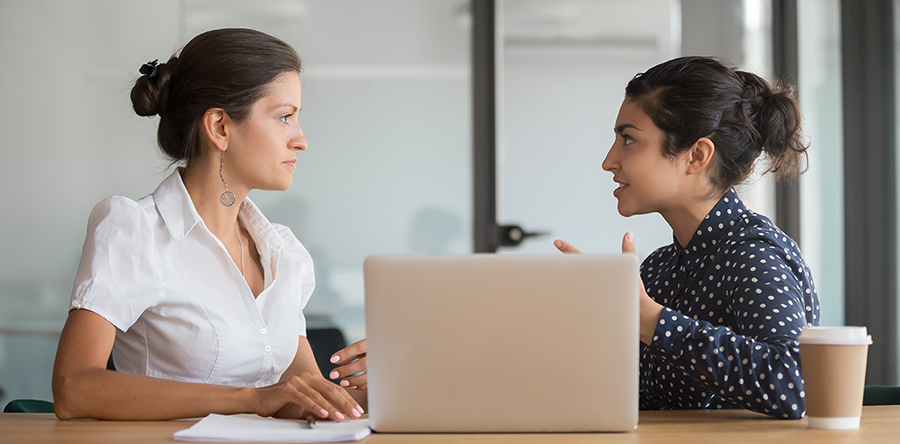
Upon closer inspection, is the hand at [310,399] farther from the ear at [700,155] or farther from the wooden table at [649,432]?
the ear at [700,155]

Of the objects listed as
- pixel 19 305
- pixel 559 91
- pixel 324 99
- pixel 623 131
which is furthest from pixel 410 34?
pixel 19 305

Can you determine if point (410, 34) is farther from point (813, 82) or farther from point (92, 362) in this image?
point (92, 362)

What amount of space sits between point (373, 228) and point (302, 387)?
6.02 ft

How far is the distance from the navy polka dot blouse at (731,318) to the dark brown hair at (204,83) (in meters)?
0.90

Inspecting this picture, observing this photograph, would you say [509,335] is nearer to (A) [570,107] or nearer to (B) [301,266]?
(B) [301,266]

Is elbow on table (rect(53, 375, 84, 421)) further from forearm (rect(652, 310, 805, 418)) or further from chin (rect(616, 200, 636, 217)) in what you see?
chin (rect(616, 200, 636, 217))

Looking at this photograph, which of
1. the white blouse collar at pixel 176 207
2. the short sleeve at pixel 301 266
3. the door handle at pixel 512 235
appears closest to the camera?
the white blouse collar at pixel 176 207

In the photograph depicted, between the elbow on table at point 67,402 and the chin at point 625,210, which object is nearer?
the elbow on table at point 67,402

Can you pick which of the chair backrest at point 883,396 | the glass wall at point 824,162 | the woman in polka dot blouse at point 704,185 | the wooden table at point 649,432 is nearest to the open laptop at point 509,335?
the wooden table at point 649,432

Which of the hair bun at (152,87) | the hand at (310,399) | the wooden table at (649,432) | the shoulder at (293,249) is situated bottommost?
the wooden table at (649,432)

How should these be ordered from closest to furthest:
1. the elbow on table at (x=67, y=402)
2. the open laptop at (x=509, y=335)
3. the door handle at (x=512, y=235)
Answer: the open laptop at (x=509, y=335) → the elbow on table at (x=67, y=402) → the door handle at (x=512, y=235)

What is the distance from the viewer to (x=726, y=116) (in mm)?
1380

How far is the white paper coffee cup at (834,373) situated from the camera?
889mm

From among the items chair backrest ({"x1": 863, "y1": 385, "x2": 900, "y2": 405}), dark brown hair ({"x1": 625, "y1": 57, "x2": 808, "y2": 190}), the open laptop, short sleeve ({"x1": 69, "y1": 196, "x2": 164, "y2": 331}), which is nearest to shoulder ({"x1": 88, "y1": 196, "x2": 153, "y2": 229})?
short sleeve ({"x1": 69, "y1": 196, "x2": 164, "y2": 331})
